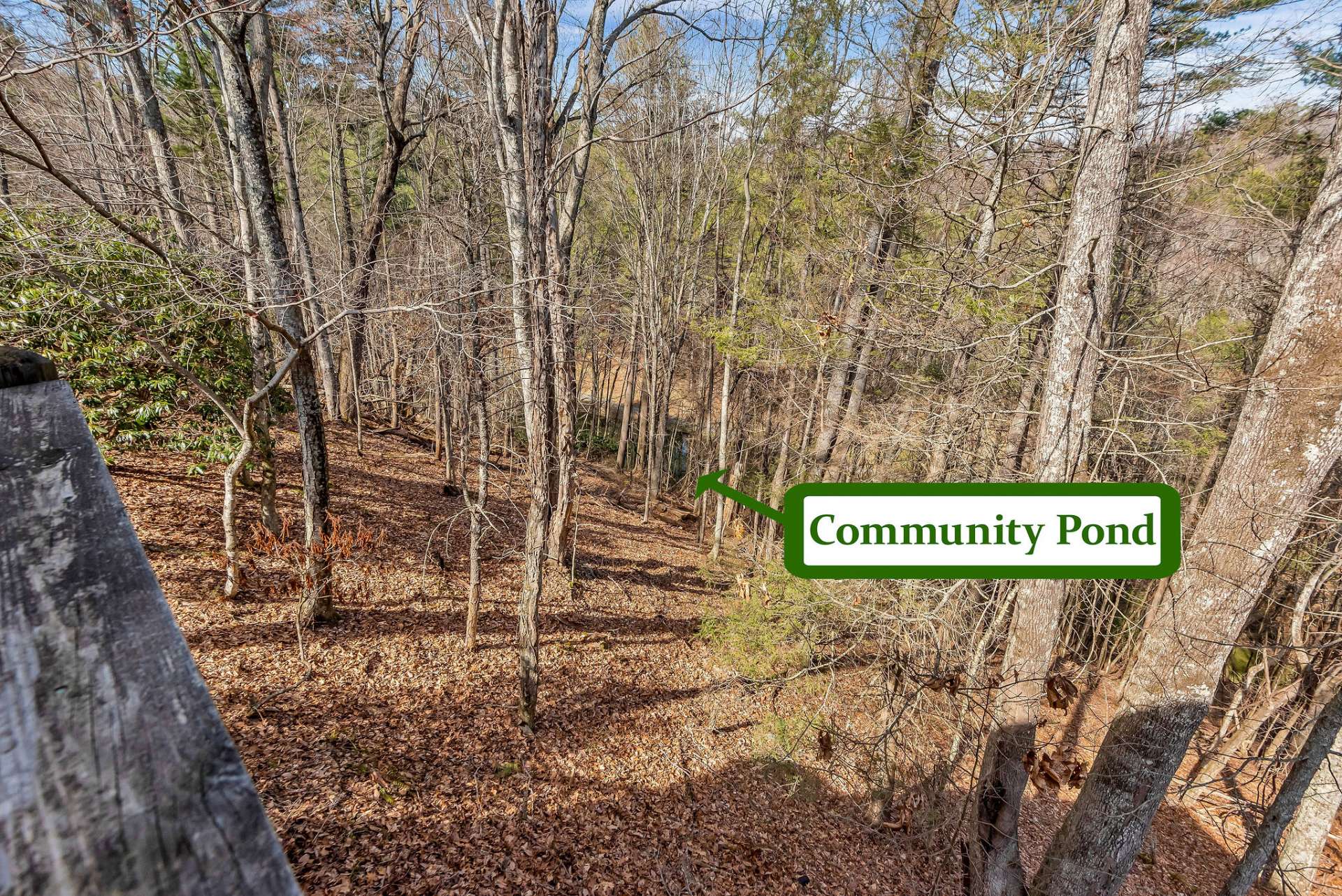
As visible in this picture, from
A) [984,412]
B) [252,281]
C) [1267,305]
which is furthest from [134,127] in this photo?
[1267,305]

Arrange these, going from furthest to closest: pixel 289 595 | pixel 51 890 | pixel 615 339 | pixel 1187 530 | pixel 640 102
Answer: pixel 615 339 < pixel 640 102 < pixel 289 595 < pixel 1187 530 < pixel 51 890

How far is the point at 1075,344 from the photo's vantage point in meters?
3.71

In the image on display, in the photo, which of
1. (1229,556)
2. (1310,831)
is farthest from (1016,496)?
(1310,831)

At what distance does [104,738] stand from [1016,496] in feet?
14.4

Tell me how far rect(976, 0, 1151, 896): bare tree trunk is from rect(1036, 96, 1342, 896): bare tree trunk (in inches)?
20.2

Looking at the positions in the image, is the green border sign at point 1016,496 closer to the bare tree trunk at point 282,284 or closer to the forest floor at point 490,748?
the forest floor at point 490,748

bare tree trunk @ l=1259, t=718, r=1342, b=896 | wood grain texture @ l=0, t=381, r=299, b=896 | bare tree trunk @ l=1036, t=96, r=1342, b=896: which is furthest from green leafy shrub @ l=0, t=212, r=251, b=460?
bare tree trunk @ l=1259, t=718, r=1342, b=896

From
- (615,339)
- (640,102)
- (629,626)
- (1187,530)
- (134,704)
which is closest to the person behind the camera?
(134,704)

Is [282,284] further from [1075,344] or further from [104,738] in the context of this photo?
[1075,344]

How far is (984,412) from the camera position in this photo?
4.34 metres

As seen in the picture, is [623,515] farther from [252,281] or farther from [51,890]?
[51,890]

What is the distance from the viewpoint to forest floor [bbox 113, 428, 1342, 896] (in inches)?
175

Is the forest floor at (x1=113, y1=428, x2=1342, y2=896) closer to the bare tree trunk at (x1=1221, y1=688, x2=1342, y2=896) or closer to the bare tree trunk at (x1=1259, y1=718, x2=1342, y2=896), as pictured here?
the bare tree trunk at (x1=1221, y1=688, x2=1342, y2=896)

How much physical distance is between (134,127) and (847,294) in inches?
457
